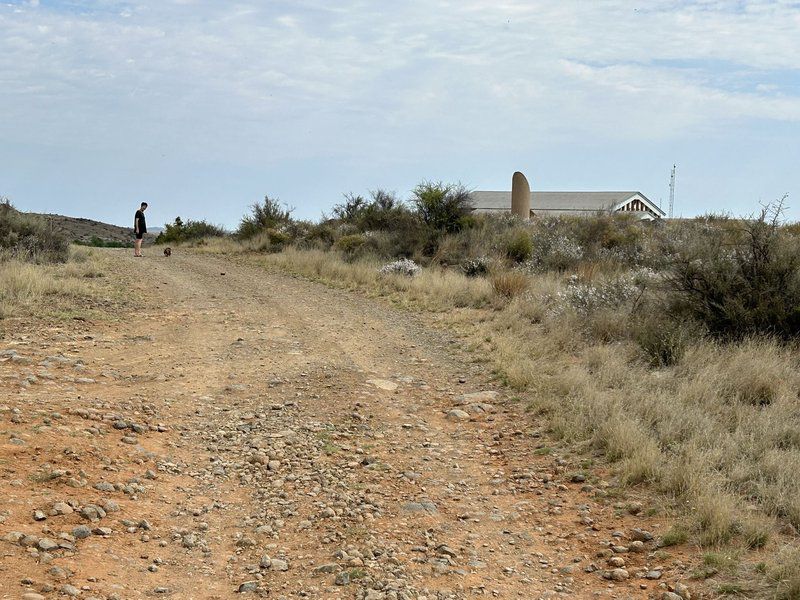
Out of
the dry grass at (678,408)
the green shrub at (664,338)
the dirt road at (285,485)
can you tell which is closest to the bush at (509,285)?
the dry grass at (678,408)

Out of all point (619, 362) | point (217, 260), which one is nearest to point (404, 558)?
point (619, 362)

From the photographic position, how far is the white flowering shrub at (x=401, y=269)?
696 inches

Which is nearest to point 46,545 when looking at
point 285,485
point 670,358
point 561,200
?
point 285,485

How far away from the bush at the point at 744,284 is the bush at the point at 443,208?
38.2 feet

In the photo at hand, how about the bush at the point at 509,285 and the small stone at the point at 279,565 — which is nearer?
the small stone at the point at 279,565

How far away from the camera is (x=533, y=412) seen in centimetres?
765

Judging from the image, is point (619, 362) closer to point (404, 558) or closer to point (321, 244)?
point (404, 558)

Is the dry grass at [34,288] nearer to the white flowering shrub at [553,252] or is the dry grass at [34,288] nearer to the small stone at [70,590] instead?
the small stone at [70,590]

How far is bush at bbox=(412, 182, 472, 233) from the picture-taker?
2223 centimetres

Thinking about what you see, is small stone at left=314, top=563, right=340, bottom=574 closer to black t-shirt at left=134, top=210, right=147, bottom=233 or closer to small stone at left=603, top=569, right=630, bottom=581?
small stone at left=603, top=569, right=630, bottom=581

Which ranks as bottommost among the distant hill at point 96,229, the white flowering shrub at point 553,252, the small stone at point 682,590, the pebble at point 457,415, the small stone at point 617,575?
the small stone at point 617,575

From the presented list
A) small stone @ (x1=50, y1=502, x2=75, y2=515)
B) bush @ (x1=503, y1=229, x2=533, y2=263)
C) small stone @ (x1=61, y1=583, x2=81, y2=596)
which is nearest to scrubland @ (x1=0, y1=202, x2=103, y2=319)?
small stone @ (x1=50, y1=502, x2=75, y2=515)

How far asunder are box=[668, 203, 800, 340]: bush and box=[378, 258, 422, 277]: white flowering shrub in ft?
25.3

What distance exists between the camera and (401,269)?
1800 cm
